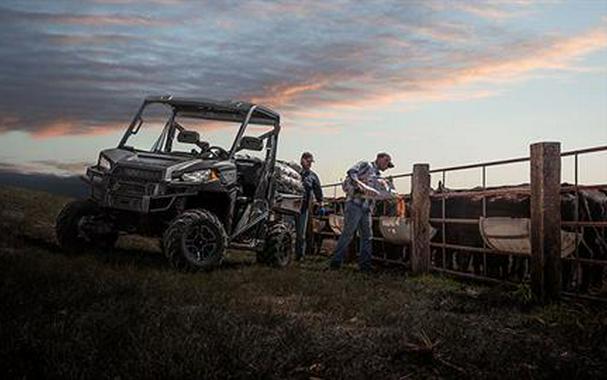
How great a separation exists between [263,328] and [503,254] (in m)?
4.86

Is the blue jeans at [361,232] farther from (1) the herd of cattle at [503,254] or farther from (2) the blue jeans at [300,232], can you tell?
(2) the blue jeans at [300,232]

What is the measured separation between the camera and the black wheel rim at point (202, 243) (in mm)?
8336

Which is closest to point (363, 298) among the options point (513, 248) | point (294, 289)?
point (294, 289)

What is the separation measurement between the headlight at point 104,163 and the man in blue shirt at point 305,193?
4.90 meters

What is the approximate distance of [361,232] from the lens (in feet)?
36.8

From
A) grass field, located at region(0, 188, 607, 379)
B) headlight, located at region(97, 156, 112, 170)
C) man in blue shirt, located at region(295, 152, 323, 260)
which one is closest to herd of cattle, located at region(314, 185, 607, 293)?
grass field, located at region(0, 188, 607, 379)

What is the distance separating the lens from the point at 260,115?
10414 millimetres

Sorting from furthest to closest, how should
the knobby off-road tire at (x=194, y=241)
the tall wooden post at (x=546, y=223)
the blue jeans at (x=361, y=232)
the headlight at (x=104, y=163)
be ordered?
the blue jeans at (x=361, y=232) → the headlight at (x=104, y=163) → the knobby off-road tire at (x=194, y=241) → the tall wooden post at (x=546, y=223)

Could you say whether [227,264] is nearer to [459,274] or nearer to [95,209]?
[95,209]

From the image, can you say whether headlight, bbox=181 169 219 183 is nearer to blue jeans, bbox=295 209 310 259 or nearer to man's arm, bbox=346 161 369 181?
man's arm, bbox=346 161 369 181

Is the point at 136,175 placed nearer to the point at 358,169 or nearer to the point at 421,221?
the point at 358,169

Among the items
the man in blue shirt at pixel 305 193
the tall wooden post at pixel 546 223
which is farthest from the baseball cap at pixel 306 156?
the tall wooden post at pixel 546 223

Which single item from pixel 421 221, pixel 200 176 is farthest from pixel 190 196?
pixel 421 221

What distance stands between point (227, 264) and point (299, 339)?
578 centimetres
